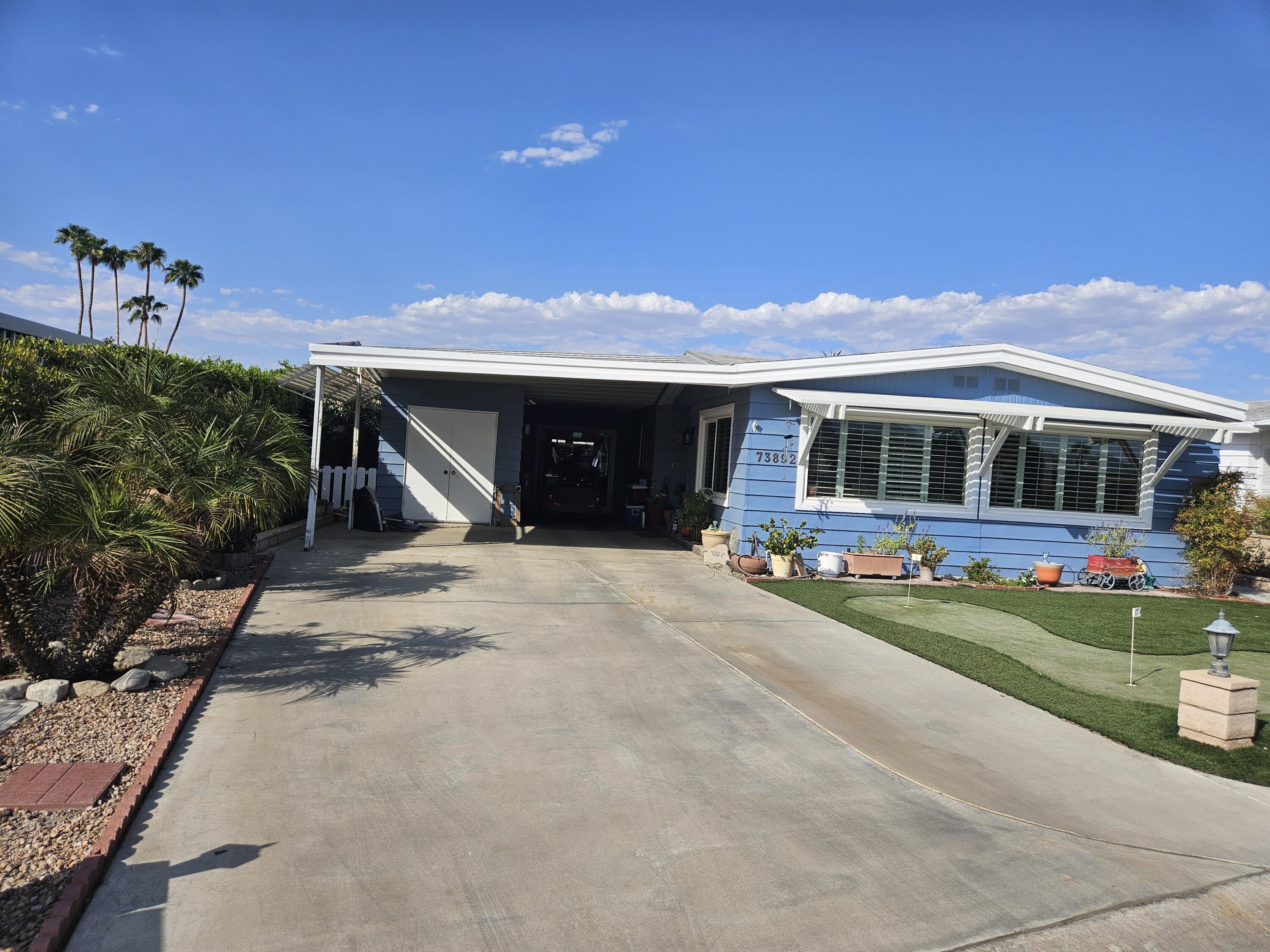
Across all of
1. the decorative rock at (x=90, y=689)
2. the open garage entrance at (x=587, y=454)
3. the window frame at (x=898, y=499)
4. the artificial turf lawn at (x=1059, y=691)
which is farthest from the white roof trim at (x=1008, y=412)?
the decorative rock at (x=90, y=689)

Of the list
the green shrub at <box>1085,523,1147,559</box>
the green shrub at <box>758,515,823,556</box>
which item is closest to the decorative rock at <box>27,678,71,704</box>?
the green shrub at <box>758,515,823,556</box>

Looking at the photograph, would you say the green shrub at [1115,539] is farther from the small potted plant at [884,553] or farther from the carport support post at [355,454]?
the carport support post at [355,454]

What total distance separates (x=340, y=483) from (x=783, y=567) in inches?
361

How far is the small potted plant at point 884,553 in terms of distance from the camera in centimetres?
1168

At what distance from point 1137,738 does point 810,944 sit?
3.60m

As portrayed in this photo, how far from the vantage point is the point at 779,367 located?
11383mm

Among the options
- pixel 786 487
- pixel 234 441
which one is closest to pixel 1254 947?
pixel 234 441

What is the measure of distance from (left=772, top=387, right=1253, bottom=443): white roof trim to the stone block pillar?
6.46 m

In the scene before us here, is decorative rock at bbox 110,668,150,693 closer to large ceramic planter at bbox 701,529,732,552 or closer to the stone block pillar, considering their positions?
the stone block pillar

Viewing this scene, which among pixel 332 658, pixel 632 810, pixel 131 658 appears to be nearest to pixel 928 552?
pixel 332 658

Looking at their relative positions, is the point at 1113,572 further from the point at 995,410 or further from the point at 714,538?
the point at 714,538

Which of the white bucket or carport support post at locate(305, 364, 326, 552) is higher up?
carport support post at locate(305, 364, 326, 552)

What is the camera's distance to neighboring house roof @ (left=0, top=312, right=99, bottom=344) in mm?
15695

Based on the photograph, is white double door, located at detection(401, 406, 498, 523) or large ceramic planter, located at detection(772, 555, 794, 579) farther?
white double door, located at detection(401, 406, 498, 523)
